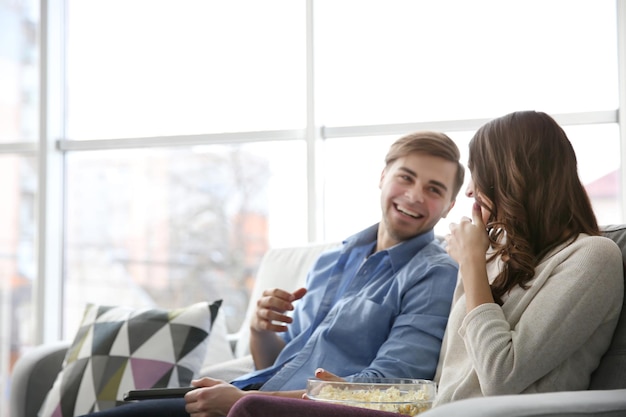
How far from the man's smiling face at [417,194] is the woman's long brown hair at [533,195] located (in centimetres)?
45

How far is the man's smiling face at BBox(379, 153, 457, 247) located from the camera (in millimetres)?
2141

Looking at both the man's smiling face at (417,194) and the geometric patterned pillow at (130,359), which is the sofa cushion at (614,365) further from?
the geometric patterned pillow at (130,359)

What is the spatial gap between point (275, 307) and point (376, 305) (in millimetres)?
289

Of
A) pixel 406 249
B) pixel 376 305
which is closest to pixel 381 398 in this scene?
pixel 376 305

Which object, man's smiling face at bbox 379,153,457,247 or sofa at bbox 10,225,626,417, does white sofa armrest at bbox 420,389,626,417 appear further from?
man's smiling face at bbox 379,153,457,247

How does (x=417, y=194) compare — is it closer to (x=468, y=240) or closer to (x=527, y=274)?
(x=468, y=240)

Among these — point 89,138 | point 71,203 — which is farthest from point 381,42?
point 71,203

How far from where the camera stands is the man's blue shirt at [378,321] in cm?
189

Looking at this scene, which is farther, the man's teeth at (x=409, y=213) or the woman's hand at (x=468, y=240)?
the man's teeth at (x=409, y=213)

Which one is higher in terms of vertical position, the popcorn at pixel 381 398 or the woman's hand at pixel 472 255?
the woman's hand at pixel 472 255

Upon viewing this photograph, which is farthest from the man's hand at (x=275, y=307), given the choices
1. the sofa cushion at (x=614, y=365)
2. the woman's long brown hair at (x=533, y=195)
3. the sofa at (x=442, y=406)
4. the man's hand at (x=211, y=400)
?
the sofa cushion at (x=614, y=365)

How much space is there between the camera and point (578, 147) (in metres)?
2.97

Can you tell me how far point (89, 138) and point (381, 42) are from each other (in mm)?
1417

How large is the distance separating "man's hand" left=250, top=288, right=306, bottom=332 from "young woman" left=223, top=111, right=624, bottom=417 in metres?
0.49
